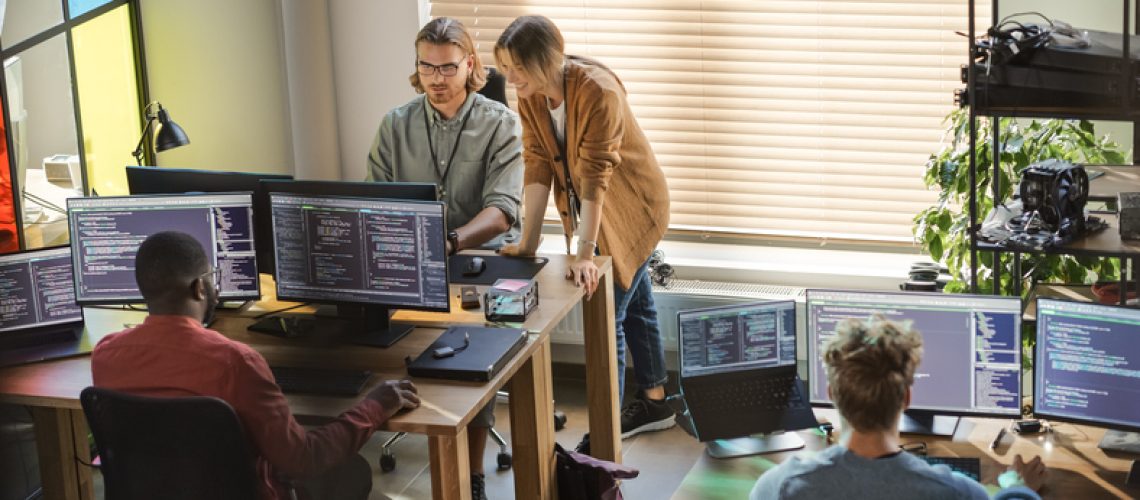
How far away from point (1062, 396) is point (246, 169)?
11.3 feet

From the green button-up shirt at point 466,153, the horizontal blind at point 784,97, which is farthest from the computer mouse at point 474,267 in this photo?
the horizontal blind at point 784,97

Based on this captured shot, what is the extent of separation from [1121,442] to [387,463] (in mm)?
2556

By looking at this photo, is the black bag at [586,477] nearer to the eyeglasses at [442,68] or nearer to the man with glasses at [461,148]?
the man with glasses at [461,148]

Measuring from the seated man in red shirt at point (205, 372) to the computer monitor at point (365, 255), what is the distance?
1.48ft

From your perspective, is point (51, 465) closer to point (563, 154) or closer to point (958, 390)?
point (563, 154)

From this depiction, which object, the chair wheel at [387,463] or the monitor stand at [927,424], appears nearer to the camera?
the monitor stand at [927,424]

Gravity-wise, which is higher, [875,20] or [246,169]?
[875,20]

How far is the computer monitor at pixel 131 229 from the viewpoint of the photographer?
3697 mm

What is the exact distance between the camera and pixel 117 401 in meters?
2.88

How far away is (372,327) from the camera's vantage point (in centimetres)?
368

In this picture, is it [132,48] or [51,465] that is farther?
[132,48]

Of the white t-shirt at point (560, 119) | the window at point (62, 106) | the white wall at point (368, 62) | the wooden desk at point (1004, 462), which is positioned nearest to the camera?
the wooden desk at point (1004, 462)

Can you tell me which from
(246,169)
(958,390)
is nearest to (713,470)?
(958,390)

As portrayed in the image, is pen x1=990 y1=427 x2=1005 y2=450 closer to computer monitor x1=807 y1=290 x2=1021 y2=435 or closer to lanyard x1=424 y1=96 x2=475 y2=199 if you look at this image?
computer monitor x1=807 y1=290 x2=1021 y2=435
